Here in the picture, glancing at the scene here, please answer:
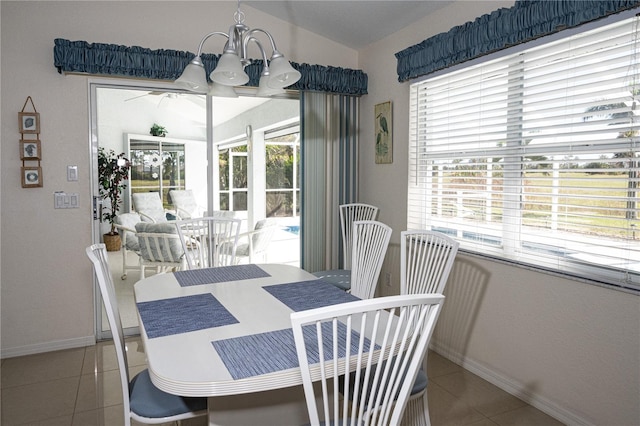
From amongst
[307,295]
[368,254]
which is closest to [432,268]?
[368,254]

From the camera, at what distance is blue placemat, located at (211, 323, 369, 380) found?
4.29 feet

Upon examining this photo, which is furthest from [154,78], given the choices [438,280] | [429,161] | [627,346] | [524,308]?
[627,346]

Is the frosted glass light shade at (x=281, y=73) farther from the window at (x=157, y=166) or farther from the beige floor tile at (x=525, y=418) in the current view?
the beige floor tile at (x=525, y=418)

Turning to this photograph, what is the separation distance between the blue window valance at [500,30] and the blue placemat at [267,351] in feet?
6.04

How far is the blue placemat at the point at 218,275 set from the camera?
7.72ft

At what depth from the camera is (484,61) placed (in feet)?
9.19

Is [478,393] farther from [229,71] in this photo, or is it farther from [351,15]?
[351,15]

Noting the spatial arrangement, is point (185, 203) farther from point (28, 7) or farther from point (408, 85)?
point (408, 85)

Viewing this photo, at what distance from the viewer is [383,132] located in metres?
3.86

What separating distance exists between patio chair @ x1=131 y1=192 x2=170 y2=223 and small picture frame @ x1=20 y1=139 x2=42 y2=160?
714 mm

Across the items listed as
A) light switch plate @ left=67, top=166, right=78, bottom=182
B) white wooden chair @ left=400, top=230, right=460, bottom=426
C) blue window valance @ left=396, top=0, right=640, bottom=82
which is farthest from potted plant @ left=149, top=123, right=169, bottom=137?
white wooden chair @ left=400, top=230, right=460, bottom=426

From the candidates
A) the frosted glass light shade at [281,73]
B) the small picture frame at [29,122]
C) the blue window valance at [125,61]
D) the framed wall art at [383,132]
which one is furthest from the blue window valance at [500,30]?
the small picture frame at [29,122]

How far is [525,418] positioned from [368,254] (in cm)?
122

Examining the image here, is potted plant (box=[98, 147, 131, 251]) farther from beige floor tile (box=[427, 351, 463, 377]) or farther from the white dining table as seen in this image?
beige floor tile (box=[427, 351, 463, 377])
